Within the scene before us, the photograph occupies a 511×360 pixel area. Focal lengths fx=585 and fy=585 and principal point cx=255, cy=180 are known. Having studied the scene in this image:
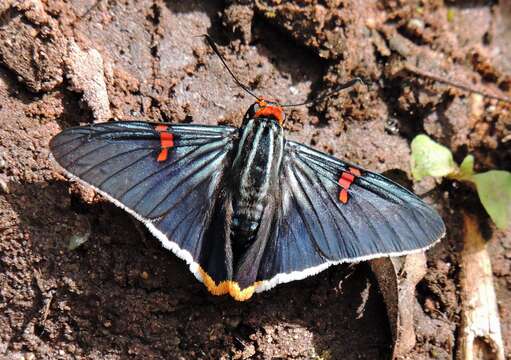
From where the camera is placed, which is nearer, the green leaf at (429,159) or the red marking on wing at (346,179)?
the red marking on wing at (346,179)

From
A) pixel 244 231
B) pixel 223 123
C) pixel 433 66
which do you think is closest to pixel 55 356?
pixel 244 231

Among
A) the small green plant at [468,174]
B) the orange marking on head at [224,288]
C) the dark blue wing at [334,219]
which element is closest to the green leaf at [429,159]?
the small green plant at [468,174]

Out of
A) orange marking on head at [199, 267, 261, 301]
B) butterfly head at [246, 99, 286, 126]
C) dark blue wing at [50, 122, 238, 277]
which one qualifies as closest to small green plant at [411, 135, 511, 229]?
butterfly head at [246, 99, 286, 126]

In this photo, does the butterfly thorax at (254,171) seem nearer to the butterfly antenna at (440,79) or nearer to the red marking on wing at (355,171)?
the red marking on wing at (355,171)

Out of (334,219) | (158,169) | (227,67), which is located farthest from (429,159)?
(158,169)

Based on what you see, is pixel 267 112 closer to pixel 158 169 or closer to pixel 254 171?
pixel 254 171

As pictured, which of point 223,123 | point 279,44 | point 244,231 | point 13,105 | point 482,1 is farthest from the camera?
point 482,1

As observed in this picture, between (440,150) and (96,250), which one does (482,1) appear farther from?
(96,250)
